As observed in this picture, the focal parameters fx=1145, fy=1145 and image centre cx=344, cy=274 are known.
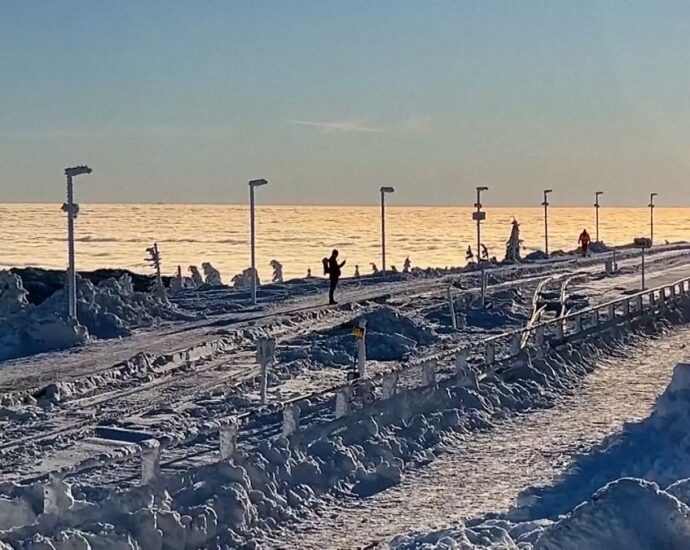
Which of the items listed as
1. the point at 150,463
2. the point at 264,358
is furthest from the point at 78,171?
the point at 150,463

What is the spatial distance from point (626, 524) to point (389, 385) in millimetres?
8032

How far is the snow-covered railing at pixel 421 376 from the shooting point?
1219cm

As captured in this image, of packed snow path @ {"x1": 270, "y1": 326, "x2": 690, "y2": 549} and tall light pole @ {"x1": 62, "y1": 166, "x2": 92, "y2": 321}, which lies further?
tall light pole @ {"x1": 62, "y1": 166, "x2": 92, "y2": 321}

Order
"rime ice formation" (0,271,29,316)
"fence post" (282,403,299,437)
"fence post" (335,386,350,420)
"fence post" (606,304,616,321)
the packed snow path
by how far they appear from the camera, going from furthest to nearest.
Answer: "rime ice formation" (0,271,29,316)
"fence post" (606,304,616,321)
"fence post" (335,386,350,420)
"fence post" (282,403,299,437)
the packed snow path

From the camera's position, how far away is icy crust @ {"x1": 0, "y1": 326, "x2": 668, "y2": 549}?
10531mm

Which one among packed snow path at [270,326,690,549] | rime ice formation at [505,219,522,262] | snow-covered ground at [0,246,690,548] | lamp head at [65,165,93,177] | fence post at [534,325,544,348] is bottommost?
packed snow path at [270,326,690,549]

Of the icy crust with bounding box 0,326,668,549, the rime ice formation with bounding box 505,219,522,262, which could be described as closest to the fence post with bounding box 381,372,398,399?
the icy crust with bounding box 0,326,668,549

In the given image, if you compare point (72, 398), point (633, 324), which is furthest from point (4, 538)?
point (633, 324)

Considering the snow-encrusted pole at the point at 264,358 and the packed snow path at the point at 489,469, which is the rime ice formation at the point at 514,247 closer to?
the packed snow path at the point at 489,469

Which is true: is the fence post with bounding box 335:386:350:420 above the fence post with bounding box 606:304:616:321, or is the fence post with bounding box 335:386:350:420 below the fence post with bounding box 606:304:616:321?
below

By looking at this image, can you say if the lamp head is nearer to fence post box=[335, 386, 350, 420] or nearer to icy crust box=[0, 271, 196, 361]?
icy crust box=[0, 271, 196, 361]

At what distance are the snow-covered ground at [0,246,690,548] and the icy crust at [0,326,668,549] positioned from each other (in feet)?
0.08

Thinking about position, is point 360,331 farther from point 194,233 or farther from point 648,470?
point 194,233

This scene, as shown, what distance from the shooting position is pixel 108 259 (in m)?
80.9
